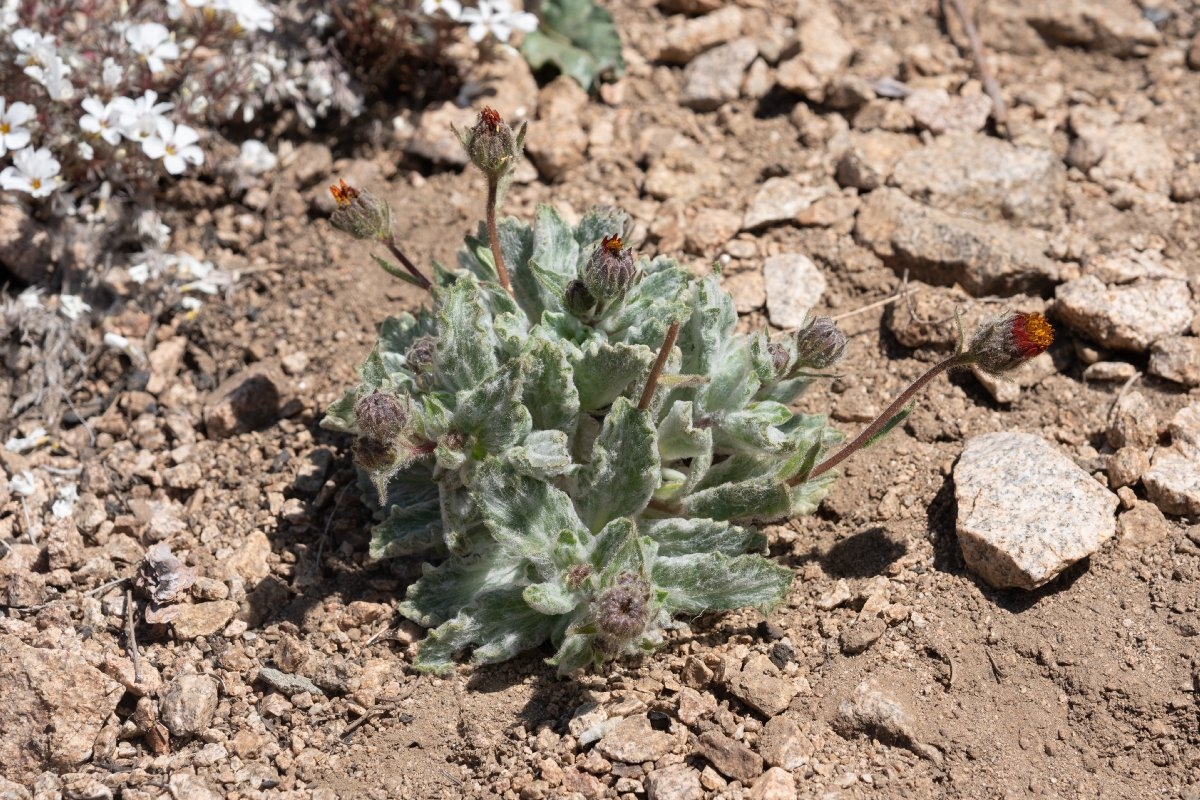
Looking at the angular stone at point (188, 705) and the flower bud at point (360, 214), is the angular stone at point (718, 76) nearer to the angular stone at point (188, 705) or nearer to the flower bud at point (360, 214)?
the flower bud at point (360, 214)

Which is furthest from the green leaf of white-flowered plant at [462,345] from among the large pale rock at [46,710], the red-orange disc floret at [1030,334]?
the red-orange disc floret at [1030,334]

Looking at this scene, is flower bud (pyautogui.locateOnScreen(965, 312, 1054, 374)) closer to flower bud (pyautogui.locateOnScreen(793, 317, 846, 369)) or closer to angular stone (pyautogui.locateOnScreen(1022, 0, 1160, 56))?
flower bud (pyautogui.locateOnScreen(793, 317, 846, 369))

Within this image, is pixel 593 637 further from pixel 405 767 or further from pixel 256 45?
pixel 256 45

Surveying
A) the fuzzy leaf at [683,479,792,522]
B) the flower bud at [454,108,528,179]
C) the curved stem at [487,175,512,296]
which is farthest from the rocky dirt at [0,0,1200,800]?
the flower bud at [454,108,528,179]

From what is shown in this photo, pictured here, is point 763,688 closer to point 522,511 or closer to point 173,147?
point 522,511

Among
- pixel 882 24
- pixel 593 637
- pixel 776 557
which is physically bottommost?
pixel 776 557

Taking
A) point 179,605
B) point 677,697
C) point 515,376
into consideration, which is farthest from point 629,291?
point 179,605

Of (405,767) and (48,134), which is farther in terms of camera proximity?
(48,134)

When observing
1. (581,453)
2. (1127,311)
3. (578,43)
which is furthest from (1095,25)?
(581,453)
